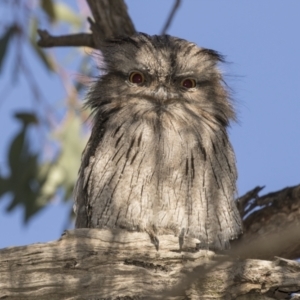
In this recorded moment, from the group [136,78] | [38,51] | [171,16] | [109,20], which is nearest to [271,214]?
[136,78]

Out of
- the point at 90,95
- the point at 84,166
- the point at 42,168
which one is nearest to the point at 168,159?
the point at 84,166

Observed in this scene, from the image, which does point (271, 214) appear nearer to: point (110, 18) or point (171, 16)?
point (171, 16)

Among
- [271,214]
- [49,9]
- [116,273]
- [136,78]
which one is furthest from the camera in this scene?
[49,9]

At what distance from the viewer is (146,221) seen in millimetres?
3871

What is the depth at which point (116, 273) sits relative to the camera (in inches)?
139

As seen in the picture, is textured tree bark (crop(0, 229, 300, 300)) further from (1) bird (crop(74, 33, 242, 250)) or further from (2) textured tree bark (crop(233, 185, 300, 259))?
(2) textured tree bark (crop(233, 185, 300, 259))

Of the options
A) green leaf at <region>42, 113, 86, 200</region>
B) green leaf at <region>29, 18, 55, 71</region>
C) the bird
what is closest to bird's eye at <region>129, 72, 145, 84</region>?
the bird

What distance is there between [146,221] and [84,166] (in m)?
0.60

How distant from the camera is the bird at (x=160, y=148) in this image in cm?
390

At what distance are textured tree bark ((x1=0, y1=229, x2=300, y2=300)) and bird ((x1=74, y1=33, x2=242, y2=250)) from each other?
24cm

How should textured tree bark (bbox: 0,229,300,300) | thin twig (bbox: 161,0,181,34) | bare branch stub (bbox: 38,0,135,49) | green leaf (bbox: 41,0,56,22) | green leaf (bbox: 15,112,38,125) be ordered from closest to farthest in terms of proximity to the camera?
textured tree bark (bbox: 0,229,300,300) < thin twig (bbox: 161,0,181,34) < bare branch stub (bbox: 38,0,135,49) < green leaf (bbox: 15,112,38,125) < green leaf (bbox: 41,0,56,22)

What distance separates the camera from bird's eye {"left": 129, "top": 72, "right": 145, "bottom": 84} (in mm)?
4391

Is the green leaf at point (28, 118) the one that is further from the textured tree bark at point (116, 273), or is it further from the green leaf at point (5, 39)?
the textured tree bark at point (116, 273)

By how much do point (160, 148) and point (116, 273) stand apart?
32.4 inches
